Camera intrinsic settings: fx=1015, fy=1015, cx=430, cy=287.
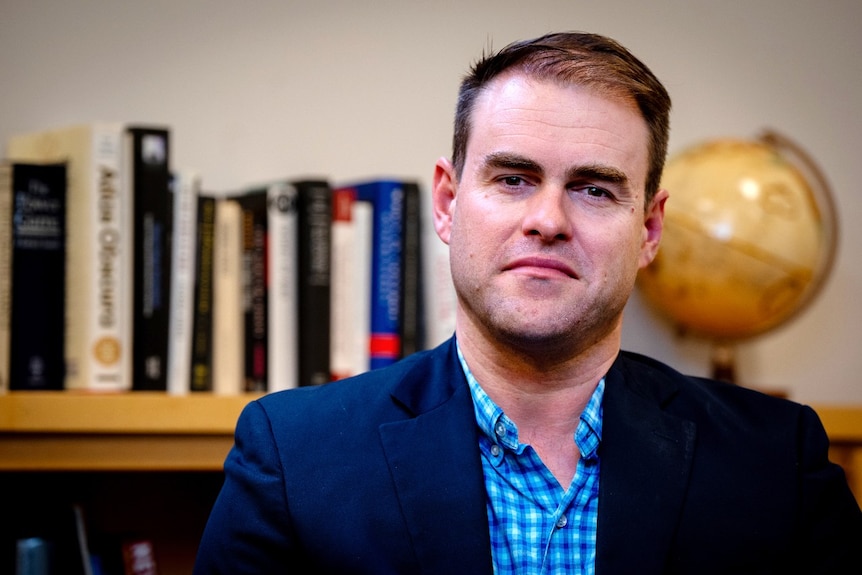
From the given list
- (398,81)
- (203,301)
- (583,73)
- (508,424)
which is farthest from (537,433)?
(398,81)

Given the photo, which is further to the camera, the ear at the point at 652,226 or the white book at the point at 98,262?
the white book at the point at 98,262

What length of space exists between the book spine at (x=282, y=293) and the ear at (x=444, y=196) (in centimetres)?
38

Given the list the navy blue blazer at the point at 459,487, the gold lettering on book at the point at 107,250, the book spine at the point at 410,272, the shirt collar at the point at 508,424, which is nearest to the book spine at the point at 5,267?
the gold lettering on book at the point at 107,250

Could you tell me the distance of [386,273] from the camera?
171cm

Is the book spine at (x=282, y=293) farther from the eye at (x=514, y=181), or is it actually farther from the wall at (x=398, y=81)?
the eye at (x=514, y=181)

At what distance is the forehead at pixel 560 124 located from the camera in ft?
3.95

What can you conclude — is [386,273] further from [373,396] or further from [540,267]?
[540,267]

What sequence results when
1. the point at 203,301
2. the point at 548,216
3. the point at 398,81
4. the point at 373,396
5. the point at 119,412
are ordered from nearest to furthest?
the point at 548,216, the point at 373,396, the point at 119,412, the point at 203,301, the point at 398,81

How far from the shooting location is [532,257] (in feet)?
3.79

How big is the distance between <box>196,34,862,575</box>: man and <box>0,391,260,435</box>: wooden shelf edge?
1.04ft

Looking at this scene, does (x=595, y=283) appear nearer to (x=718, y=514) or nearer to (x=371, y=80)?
(x=718, y=514)

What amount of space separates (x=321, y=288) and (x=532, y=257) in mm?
592

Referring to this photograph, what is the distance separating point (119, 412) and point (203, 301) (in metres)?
0.23

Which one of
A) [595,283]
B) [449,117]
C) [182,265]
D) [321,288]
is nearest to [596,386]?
[595,283]
